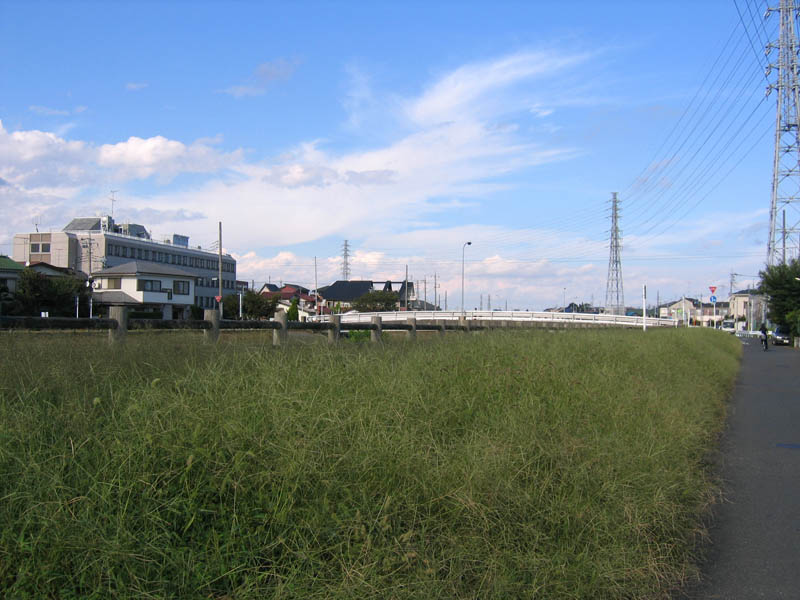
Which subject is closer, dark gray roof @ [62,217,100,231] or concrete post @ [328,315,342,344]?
concrete post @ [328,315,342,344]

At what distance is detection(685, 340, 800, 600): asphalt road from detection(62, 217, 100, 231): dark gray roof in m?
92.1

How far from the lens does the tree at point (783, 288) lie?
186 feet

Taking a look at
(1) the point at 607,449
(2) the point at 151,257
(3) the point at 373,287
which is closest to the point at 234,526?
(1) the point at 607,449

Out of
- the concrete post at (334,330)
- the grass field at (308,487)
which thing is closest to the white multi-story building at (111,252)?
the concrete post at (334,330)

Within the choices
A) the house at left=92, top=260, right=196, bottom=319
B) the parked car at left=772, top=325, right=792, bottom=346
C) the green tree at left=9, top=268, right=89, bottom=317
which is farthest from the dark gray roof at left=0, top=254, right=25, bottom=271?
the parked car at left=772, top=325, right=792, bottom=346

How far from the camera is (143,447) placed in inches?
144

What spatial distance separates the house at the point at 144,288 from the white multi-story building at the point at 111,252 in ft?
8.72

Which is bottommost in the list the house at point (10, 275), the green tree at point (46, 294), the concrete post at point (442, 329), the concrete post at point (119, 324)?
the concrete post at point (442, 329)

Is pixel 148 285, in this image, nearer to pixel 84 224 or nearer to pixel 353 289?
pixel 84 224

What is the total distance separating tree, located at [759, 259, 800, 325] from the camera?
56656 mm

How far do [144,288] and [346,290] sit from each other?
52095mm

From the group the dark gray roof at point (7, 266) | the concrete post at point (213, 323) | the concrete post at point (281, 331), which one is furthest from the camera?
the dark gray roof at point (7, 266)

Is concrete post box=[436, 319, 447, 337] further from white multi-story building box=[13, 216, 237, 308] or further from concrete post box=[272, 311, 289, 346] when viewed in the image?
white multi-story building box=[13, 216, 237, 308]

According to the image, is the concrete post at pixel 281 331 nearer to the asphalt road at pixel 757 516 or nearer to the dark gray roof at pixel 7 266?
the asphalt road at pixel 757 516
